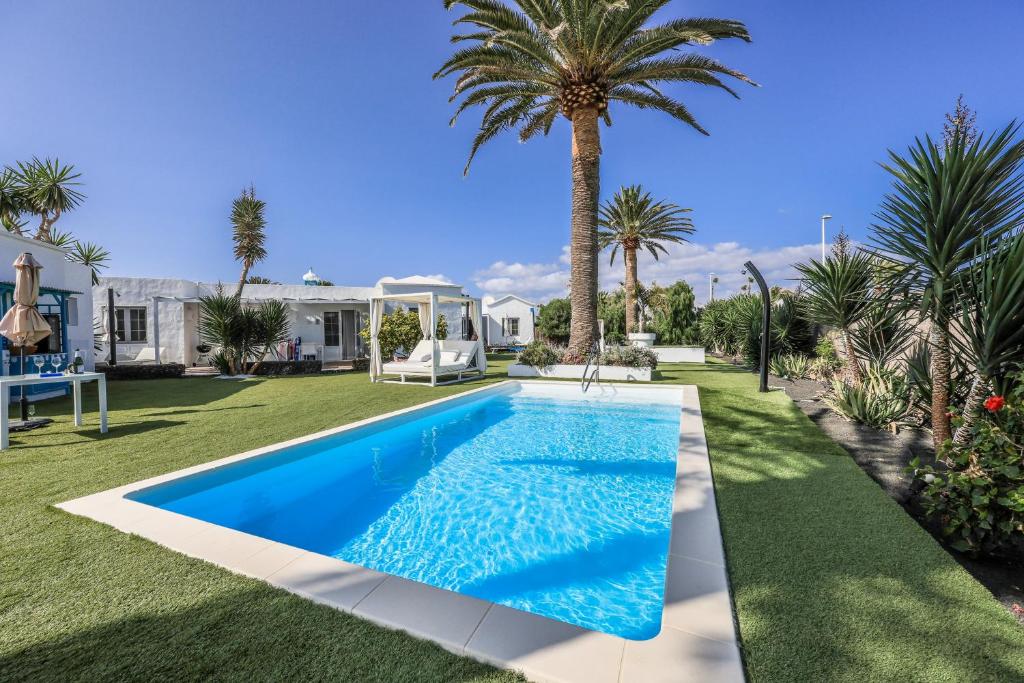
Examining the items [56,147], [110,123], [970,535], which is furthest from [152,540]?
[56,147]

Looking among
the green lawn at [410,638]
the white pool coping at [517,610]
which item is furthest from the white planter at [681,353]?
the white pool coping at [517,610]

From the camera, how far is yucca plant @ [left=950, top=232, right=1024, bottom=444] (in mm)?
3219

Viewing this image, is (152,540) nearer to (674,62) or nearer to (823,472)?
(823,472)

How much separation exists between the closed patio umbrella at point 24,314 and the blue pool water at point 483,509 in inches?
168

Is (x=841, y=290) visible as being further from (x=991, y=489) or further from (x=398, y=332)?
(x=398, y=332)

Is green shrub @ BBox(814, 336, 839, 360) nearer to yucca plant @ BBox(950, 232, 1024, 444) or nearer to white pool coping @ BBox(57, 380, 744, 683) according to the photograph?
yucca plant @ BBox(950, 232, 1024, 444)

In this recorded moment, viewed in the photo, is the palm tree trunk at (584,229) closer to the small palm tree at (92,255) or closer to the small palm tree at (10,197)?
the small palm tree at (10,197)

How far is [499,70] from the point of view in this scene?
444 inches

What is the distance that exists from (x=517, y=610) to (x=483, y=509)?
2.26 m

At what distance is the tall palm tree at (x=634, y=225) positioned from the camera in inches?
811

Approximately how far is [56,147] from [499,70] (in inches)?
768

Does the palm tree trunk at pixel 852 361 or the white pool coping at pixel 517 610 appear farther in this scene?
the palm tree trunk at pixel 852 361

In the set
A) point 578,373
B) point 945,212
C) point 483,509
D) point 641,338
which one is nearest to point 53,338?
point 483,509

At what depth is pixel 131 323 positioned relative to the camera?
18188 millimetres
